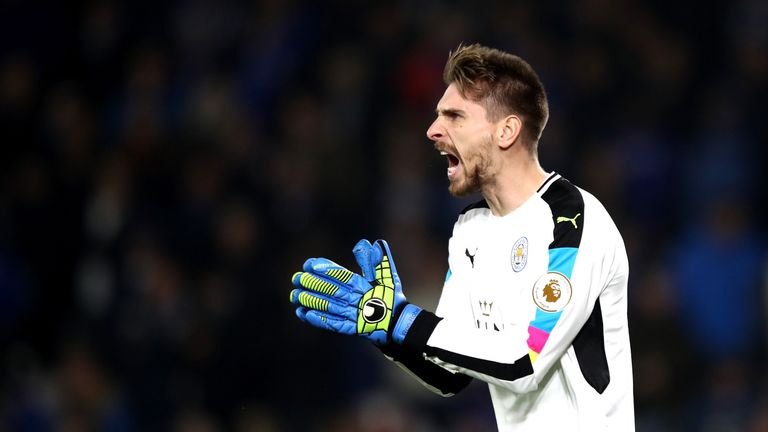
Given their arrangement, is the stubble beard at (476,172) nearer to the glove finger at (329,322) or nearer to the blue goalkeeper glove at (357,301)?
the blue goalkeeper glove at (357,301)

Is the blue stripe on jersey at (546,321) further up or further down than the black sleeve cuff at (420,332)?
further up

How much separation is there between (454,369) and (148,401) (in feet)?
13.9

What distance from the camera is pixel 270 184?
7891 mm

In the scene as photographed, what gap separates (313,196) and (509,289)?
447cm

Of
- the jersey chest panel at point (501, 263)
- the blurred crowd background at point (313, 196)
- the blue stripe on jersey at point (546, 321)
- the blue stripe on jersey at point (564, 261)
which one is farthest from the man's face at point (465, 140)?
the blurred crowd background at point (313, 196)

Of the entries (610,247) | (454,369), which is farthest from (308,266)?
(610,247)

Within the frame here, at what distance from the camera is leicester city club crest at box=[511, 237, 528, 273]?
3.38 m

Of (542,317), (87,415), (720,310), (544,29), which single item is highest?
(544,29)

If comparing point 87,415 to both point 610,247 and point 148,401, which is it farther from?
point 610,247

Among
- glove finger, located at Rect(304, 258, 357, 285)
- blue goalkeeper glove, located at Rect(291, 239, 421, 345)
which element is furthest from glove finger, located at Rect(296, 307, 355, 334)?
glove finger, located at Rect(304, 258, 357, 285)

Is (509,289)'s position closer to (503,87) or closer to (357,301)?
(357,301)

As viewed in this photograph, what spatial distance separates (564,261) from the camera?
3.24 metres

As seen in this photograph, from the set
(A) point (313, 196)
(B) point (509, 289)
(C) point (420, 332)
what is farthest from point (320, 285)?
(A) point (313, 196)

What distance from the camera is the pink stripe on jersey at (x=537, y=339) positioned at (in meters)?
3.16
